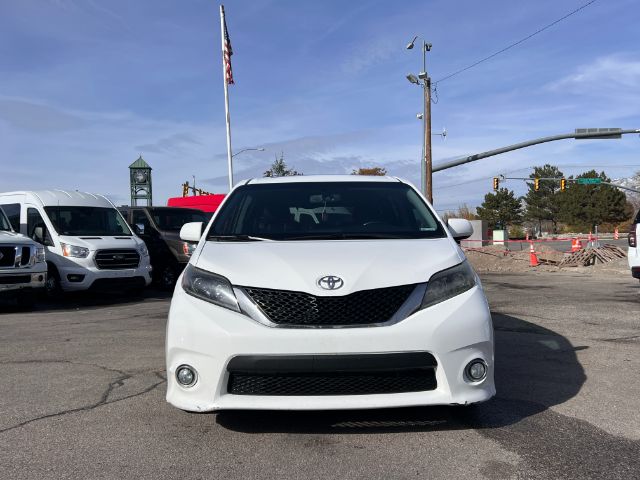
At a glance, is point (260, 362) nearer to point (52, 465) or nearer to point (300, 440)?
point (300, 440)

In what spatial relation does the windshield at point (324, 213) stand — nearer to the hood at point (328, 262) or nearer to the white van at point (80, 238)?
the hood at point (328, 262)

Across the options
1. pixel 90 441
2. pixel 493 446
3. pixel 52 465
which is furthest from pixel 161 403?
pixel 493 446

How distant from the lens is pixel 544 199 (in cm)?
9112

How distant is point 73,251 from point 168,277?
104 inches

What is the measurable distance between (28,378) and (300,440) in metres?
2.89

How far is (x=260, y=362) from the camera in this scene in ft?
11.0

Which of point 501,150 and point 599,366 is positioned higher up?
point 501,150

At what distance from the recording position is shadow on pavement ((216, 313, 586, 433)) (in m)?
3.82

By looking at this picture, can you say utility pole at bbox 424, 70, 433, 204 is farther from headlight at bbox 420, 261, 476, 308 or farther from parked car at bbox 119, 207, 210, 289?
headlight at bbox 420, 261, 476, 308

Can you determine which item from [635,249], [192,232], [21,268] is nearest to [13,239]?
[21,268]

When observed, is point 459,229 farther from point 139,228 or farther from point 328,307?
point 139,228

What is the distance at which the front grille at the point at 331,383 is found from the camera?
3.39 m

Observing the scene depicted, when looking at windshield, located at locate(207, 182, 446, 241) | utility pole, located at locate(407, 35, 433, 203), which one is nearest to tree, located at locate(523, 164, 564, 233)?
utility pole, located at locate(407, 35, 433, 203)

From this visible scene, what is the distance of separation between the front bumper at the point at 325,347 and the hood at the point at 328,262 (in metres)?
0.24
